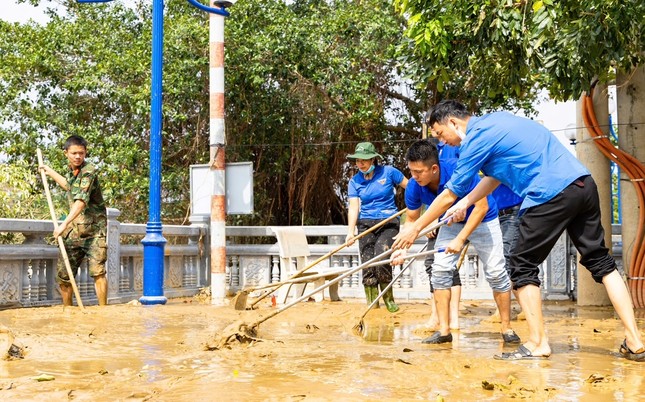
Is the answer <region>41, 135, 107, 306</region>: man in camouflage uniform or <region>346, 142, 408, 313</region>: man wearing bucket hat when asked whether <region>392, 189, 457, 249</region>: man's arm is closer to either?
<region>346, 142, 408, 313</region>: man wearing bucket hat

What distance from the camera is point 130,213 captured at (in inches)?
663

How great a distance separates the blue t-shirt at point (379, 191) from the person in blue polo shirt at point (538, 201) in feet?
13.3

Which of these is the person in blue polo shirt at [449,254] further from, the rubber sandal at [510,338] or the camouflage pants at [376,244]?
the camouflage pants at [376,244]

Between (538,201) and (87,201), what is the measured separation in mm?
5465

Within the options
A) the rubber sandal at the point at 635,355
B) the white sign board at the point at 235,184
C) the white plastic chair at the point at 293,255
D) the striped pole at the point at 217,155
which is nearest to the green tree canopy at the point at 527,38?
the rubber sandal at the point at 635,355

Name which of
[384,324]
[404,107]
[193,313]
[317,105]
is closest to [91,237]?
[193,313]

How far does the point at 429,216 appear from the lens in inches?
243

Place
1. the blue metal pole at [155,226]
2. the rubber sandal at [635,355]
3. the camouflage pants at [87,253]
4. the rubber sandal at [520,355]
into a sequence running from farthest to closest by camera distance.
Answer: the blue metal pole at [155,226]
the camouflage pants at [87,253]
the rubber sandal at [520,355]
the rubber sandal at [635,355]

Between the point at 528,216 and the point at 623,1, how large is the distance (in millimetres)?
2771

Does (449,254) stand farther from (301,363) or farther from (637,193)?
(637,193)

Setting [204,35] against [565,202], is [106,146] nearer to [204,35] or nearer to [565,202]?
[204,35]

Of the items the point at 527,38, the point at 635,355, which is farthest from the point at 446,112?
the point at 527,38

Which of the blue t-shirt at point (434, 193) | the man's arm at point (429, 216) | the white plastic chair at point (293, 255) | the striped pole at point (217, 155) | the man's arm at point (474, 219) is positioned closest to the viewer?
the man's arm at point (429, 216)

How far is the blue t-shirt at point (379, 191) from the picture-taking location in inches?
397
